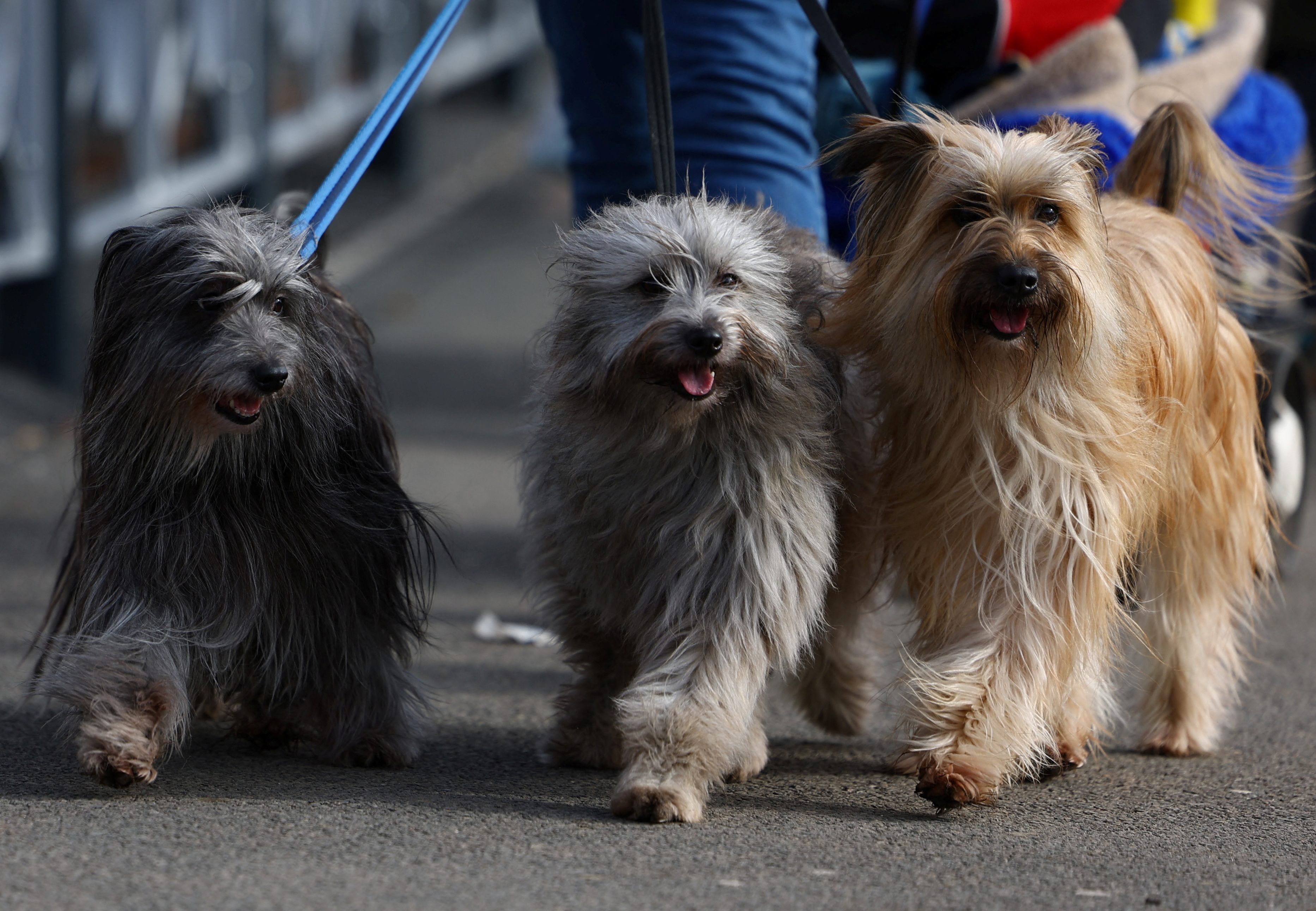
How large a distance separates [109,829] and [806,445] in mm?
1566

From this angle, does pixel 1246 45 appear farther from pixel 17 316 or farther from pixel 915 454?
pixel 17 316

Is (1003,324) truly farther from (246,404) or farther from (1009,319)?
(246,404)

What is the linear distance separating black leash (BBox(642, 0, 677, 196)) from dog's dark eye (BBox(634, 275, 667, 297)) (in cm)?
34

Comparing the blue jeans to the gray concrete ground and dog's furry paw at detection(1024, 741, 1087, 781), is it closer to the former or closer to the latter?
the gray concrete ground

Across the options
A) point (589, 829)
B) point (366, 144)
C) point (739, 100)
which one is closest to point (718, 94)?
point (739, 100)

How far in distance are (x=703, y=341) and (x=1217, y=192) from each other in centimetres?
177

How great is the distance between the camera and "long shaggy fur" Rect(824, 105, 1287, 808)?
3133mm

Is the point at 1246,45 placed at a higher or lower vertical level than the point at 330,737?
higher

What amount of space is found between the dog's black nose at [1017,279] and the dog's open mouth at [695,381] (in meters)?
0.62

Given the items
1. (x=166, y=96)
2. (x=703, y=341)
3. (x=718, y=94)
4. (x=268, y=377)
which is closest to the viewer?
(x=703, y=341)

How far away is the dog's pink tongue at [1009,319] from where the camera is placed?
3.08m

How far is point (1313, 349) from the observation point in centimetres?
628

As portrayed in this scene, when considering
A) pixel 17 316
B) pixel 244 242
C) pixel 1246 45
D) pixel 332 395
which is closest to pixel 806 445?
A: pixel 332 395

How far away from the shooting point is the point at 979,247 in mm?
3084
